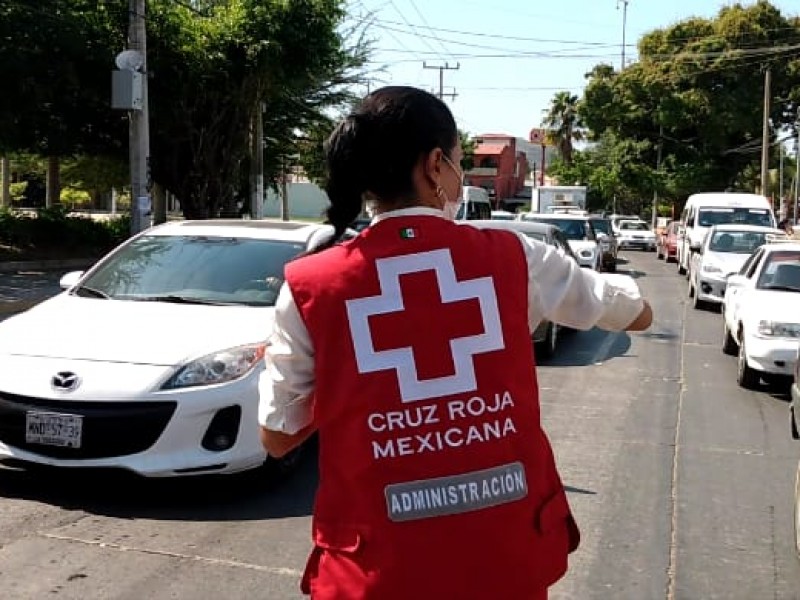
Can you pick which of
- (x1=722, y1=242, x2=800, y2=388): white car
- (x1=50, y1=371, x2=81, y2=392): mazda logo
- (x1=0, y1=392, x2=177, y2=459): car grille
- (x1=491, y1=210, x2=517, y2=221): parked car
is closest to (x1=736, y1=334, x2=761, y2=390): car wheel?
(x1=722, y1=242, x2=800, y2=388): white car

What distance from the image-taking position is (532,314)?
207cm

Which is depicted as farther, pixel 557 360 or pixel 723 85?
pixel 723 85

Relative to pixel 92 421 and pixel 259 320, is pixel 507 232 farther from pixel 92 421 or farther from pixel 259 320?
pixel 259 320

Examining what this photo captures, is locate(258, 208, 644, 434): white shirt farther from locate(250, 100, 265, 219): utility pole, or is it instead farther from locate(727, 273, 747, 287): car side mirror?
locate(250, 100, 265, 219): utility pole

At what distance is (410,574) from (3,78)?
66.3 ft

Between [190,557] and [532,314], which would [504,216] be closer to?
[190,557]

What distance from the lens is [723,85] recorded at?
50.4m

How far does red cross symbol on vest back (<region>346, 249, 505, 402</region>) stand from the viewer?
6.09 feet

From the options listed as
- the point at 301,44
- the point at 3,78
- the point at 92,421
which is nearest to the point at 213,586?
the point at 92,421

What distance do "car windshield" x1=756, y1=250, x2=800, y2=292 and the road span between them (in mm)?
3008

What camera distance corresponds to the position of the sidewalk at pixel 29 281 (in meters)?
15.0

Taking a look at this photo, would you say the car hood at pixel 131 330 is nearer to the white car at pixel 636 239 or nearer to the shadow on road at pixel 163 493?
the shadow on road at pixel 163 493

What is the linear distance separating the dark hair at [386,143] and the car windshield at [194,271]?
441 cm

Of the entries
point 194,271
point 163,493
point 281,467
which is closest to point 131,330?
point 163,493
